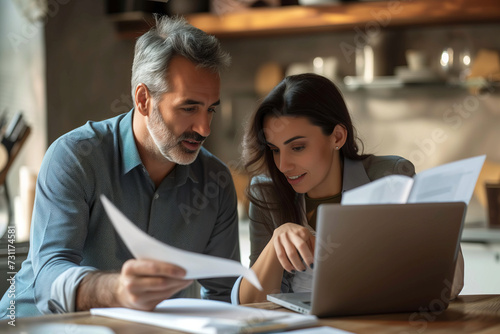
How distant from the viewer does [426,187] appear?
108 centimetres

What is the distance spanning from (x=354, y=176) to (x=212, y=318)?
88cm

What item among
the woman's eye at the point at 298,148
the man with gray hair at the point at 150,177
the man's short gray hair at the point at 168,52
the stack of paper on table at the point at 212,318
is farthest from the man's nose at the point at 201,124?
the stack of paper on table at the point at 212,318

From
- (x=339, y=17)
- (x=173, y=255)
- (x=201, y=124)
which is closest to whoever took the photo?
(x=173, y=255)

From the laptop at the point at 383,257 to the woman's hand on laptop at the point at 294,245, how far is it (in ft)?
0.36

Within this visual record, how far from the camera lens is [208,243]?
1.85 metres

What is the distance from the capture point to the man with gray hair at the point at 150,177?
61.7 inches

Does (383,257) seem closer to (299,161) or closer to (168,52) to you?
(299,161)

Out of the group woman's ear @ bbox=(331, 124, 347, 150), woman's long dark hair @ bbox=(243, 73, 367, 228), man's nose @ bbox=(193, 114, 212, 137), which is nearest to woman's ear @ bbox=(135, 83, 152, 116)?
man's nose @ bbox=(193, 114, 212, 137)

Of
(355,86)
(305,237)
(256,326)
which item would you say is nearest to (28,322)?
(256,326)

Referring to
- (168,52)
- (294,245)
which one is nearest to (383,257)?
(294,245)

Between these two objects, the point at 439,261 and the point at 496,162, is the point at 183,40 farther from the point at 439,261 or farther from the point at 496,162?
the point at 496,162

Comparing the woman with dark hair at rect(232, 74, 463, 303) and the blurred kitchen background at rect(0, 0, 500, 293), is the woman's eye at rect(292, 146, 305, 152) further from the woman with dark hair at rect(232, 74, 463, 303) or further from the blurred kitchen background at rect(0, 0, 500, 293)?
the blurred kitchen background at rect(0, 0, 500, 293)

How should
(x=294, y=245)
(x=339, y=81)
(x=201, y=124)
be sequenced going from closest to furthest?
(x=294, y=245)
(x=201, y=124)
(x=339, y=81)

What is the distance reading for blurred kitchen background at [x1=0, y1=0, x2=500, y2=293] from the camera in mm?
3104
